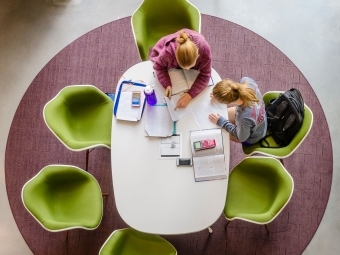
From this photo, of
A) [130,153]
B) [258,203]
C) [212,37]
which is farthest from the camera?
[212,37]

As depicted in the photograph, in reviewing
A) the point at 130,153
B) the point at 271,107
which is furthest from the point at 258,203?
the point at 130,153

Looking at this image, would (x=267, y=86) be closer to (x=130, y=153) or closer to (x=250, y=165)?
(x=250, y=165)

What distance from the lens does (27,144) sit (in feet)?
12.5

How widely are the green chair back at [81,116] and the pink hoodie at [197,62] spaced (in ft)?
2.06

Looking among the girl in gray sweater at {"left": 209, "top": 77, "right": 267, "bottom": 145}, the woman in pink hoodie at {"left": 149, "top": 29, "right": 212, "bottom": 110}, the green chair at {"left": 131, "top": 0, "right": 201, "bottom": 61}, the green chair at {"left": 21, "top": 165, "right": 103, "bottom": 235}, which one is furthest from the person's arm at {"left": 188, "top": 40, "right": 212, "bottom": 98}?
the green chair at {"left": 21, "top": 165, "right": 103, "bottom": 235}

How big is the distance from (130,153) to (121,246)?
733mm

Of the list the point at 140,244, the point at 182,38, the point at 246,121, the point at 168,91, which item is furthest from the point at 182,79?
the point at 140,244

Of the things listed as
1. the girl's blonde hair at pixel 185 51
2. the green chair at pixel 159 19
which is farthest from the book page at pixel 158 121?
the green chair at pixel 159 19

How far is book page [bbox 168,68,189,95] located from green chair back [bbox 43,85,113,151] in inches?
26.2

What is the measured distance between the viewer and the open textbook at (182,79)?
299 centimetres

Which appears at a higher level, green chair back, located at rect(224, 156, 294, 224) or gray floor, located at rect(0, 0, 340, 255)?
gray floor, located at rect(0, 0, 340, 255)

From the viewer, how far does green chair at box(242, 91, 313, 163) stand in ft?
9.42

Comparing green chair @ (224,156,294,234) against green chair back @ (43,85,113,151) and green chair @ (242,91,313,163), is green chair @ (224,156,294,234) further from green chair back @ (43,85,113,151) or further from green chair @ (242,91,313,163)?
green chair back @ (43,85,113,151)

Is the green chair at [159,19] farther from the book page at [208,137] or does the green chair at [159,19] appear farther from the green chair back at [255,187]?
the green chair back at [255,187]
